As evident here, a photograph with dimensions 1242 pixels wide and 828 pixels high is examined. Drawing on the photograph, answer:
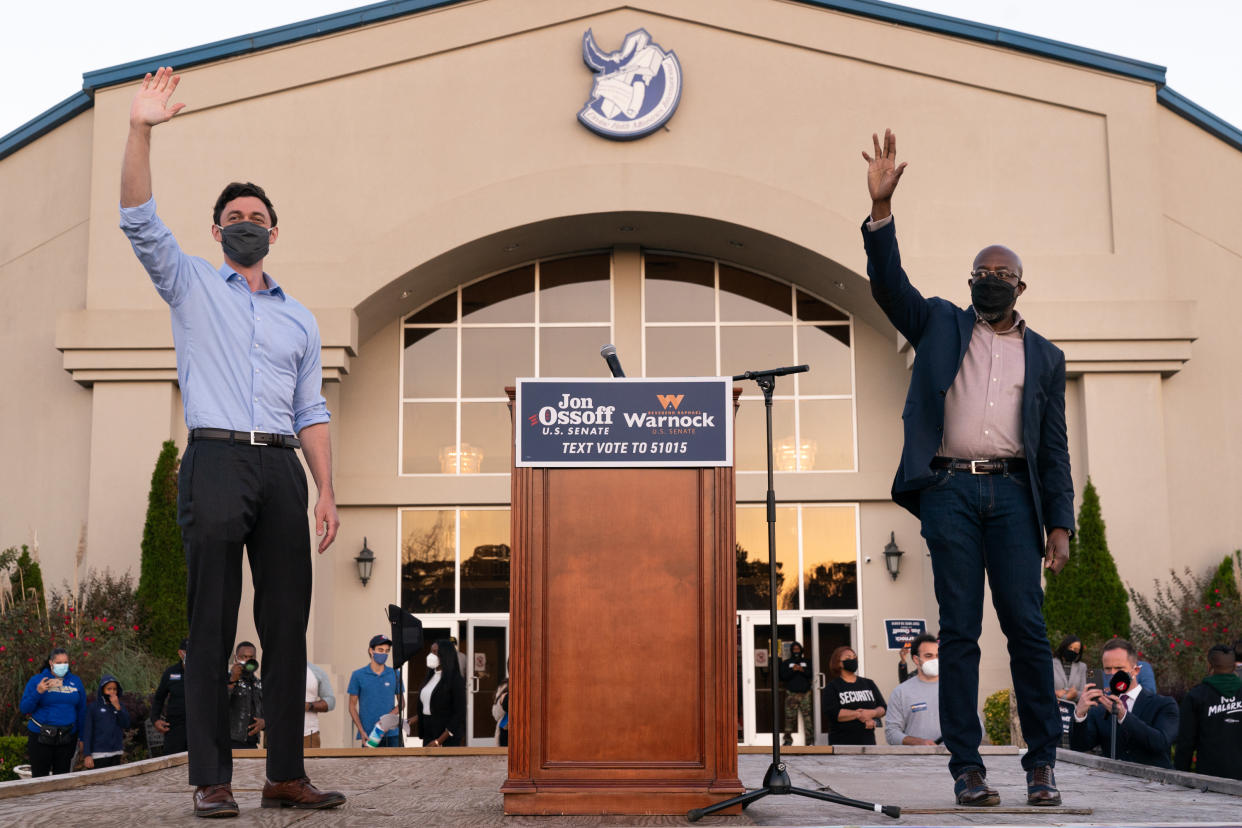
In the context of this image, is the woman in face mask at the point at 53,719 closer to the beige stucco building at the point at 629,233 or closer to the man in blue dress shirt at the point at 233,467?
the beige stucco building at the point at 629,233

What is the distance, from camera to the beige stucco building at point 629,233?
1855 cm

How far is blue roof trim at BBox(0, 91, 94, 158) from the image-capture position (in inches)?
776

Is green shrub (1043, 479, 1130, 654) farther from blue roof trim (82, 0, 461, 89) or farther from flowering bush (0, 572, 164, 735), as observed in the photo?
blue roof trim (82, 0, 461, 89)

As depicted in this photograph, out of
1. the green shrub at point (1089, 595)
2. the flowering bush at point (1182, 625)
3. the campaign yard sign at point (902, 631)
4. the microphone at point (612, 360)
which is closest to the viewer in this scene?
the microphone at point (612, 360)

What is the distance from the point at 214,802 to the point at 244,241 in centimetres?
188

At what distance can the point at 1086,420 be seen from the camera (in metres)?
18.3

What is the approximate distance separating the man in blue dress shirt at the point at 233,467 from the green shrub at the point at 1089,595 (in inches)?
557

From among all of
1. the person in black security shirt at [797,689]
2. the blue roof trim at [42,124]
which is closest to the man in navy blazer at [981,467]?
Answer: the person in black security shirt at [797,689]

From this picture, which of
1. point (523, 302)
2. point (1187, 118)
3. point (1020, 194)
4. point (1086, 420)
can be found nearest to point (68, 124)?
point (523, 302)

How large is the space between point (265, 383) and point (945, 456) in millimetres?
2458

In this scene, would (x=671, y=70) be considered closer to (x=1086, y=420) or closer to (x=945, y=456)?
(x=1086, y=420)

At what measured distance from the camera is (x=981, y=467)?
4.65 m

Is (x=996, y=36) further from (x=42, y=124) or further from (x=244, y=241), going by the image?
(x=244, y=241)

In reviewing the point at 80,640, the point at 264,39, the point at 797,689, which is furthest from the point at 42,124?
the point at 797,689
